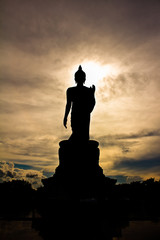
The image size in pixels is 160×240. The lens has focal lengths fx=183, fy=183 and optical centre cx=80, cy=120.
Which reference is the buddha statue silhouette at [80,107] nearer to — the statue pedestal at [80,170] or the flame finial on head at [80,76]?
the flame finial on head at [80,76]

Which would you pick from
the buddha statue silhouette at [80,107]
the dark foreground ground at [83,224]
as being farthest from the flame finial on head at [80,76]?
the dark foreground ground at [83,224]

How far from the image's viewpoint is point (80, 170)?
657 centimetres

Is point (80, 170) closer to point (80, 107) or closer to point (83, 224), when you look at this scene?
point (83, 224)

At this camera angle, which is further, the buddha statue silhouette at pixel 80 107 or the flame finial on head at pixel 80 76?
the flame finial on head at pixel 80 76

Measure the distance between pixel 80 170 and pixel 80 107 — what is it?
8.60 feet

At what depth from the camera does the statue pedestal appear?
237 inches

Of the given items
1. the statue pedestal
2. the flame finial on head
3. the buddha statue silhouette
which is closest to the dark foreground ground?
the statue pedestal

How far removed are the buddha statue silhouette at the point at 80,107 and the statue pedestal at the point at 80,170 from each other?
578 millimetres

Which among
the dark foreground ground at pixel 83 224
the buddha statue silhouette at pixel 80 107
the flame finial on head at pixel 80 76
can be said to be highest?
the flame finial on head at pixel 80 76

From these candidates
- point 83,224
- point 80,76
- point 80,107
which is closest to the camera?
point 83,224

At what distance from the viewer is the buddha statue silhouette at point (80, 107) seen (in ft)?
24.9

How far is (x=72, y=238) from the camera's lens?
3.88 m

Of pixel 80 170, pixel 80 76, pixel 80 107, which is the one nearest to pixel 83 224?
pixel 80 170

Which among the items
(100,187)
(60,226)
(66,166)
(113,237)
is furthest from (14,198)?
(113,237)
